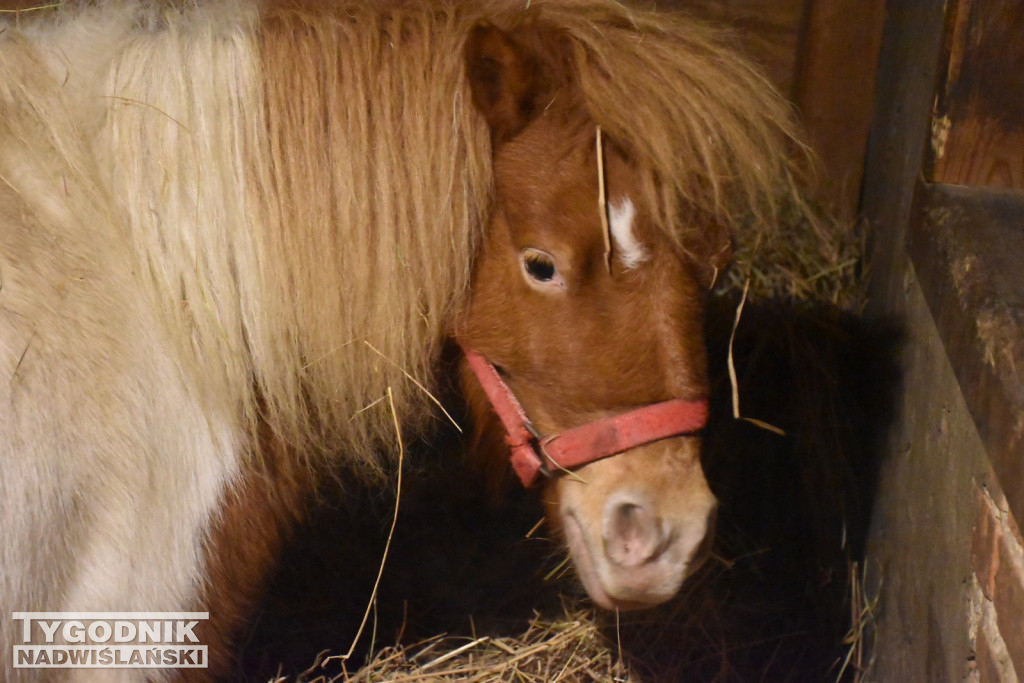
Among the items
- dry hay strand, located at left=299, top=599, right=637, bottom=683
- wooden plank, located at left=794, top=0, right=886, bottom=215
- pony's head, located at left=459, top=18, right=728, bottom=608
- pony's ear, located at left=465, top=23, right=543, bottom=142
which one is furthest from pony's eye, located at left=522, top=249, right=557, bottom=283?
wooden plank, located at left=794, top=0, right=886, bottom=215

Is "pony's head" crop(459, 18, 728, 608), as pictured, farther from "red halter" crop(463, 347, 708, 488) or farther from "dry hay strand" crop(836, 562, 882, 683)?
"dry hay strand" crop(836, 562, 882, 683)

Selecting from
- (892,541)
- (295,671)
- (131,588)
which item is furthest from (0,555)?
(892,541)

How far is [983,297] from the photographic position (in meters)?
1.41

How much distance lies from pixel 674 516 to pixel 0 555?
113 cm

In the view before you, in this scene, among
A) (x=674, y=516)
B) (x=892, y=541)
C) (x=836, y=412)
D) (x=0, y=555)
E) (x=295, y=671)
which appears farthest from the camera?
(x=836, y=412)

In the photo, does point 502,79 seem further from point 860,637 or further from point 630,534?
point 860,637

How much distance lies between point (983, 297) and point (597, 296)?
0.65 meters

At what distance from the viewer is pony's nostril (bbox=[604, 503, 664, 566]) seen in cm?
148

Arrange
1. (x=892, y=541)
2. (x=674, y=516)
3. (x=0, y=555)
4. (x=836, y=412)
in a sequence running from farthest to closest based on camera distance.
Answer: (x=836, y=412) → (x=892, y=541) → (x=674, y=516) → (x=0, y=555)

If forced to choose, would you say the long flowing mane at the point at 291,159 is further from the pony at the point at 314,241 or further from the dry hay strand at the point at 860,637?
the dry hay strand at the point at 860,637

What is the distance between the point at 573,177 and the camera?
146 centimetres

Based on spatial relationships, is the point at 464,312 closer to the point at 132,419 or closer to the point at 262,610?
the point at 132,419

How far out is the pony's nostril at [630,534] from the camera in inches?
58.2

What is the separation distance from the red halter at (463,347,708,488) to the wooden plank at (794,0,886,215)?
5.59ft
